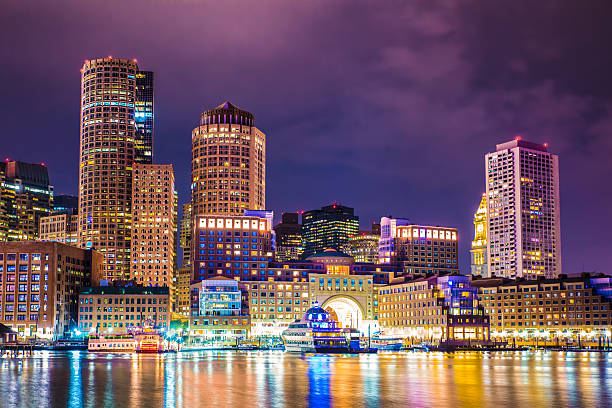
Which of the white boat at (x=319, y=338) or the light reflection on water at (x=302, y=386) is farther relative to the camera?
the white boat at (x=319, y=338)

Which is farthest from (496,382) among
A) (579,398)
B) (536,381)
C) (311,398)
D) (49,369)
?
(49,369)

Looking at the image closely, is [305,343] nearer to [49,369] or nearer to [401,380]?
[49,369]

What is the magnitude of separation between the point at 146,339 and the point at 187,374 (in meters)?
85.2

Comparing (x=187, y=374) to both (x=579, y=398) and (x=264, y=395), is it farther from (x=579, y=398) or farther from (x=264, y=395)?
(x=579, y=398)

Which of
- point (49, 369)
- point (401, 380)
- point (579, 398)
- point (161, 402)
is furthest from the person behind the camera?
A: point (49, 369)

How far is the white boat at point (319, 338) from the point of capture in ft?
623

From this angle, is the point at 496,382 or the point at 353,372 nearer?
the point at 496,382

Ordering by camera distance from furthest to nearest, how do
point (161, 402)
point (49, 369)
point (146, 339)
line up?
point (146, 339), point (49, 369), point (161, 402)

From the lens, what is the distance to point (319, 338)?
19125cm

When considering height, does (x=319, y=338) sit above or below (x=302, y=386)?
below

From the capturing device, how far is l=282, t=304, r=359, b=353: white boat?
623 feet

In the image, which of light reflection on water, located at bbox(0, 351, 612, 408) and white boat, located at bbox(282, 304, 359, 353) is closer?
light reflection on water, located at bbox(0, 351, 612, 408)

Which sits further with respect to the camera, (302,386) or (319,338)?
(319,338)

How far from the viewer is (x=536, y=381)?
95.6 metres
